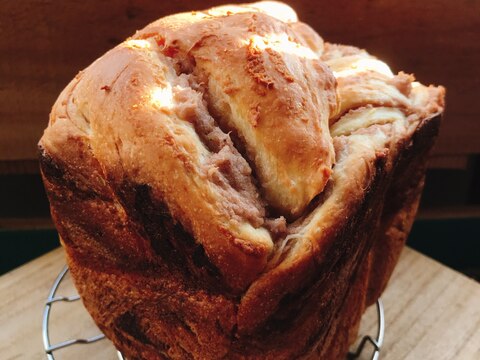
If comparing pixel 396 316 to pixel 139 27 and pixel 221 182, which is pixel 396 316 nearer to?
pixel 221 182

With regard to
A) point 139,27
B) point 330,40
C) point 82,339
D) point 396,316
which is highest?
point 139,27

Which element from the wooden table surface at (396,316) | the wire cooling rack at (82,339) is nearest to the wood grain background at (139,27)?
the wooden table surface at (396,316)

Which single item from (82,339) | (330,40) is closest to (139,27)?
(330,40)

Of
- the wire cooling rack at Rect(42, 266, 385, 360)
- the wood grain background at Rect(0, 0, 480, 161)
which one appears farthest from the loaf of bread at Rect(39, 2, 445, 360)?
the wood grain background at Rect(0, 0, 480, 161)

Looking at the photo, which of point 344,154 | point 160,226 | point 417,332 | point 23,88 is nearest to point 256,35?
point 344,154

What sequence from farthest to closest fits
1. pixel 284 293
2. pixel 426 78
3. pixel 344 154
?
1. pixel 426 78
2. pixel 344 154
3. pixel 284 293

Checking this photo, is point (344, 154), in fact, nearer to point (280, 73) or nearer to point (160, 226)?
point (280, 73)
